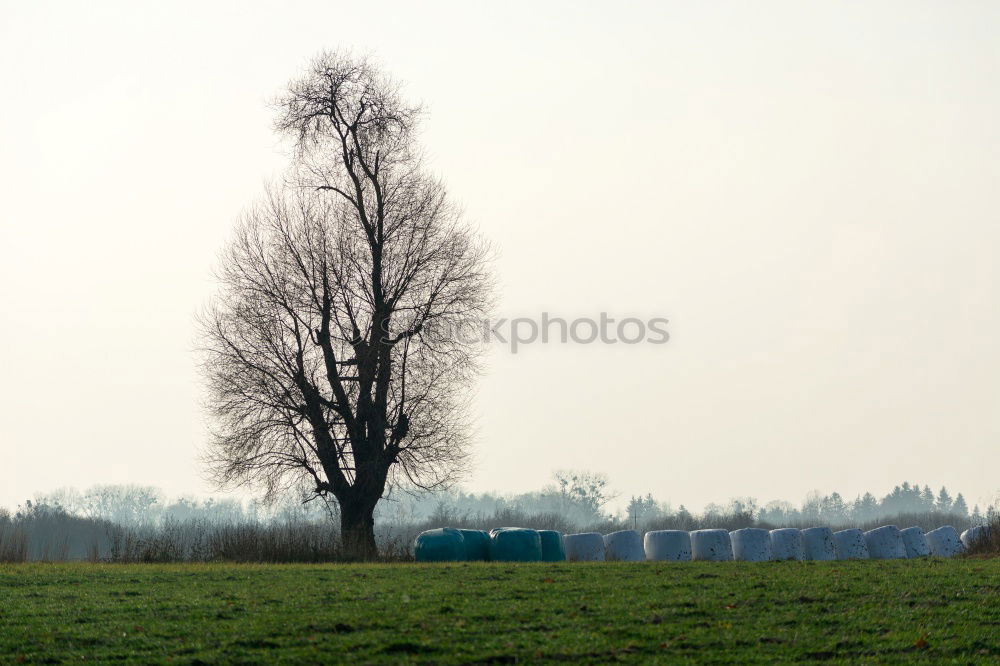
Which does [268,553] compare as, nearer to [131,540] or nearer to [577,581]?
[131,540]

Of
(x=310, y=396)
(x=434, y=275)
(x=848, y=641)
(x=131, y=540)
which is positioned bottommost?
(x=848, y=641)

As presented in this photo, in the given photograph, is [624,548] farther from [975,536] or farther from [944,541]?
[975,536]

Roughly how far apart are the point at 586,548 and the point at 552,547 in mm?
1374

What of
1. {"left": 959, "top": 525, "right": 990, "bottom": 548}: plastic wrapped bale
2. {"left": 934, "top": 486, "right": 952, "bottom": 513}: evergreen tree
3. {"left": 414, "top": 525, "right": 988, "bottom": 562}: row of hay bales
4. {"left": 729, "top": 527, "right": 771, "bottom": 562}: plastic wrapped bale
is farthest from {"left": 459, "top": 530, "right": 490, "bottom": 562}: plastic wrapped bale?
{"left": 934, "top": 486, "right": 952, "bottom": 513}: evergreen tree

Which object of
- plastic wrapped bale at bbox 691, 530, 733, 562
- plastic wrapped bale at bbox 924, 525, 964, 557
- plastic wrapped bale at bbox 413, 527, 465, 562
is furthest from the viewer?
plastic wrapped bale at bbox 924, 525, 964, 557

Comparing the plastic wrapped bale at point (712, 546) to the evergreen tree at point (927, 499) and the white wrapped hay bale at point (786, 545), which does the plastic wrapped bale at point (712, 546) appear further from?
the evergreen tree at point (927, 499)

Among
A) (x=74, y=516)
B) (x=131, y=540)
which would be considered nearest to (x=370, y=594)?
(x=131, y=540)

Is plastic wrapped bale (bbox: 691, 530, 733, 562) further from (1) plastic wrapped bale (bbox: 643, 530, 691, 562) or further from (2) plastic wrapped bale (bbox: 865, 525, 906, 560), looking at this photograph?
(2) plastic wrapped bale (bbox: 865, 525, 906, 560)

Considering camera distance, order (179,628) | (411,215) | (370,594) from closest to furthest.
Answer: (179,628) → (370,594) → (411,215)

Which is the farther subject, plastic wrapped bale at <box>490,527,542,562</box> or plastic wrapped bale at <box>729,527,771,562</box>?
plastic wrapped bale at <box>729,527,771,562</box>

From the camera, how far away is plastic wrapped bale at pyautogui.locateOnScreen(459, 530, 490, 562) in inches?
1064

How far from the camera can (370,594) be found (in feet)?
52.2

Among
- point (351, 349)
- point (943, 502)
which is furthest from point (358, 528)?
point (943, 502)

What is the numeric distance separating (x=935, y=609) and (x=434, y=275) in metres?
22.6
